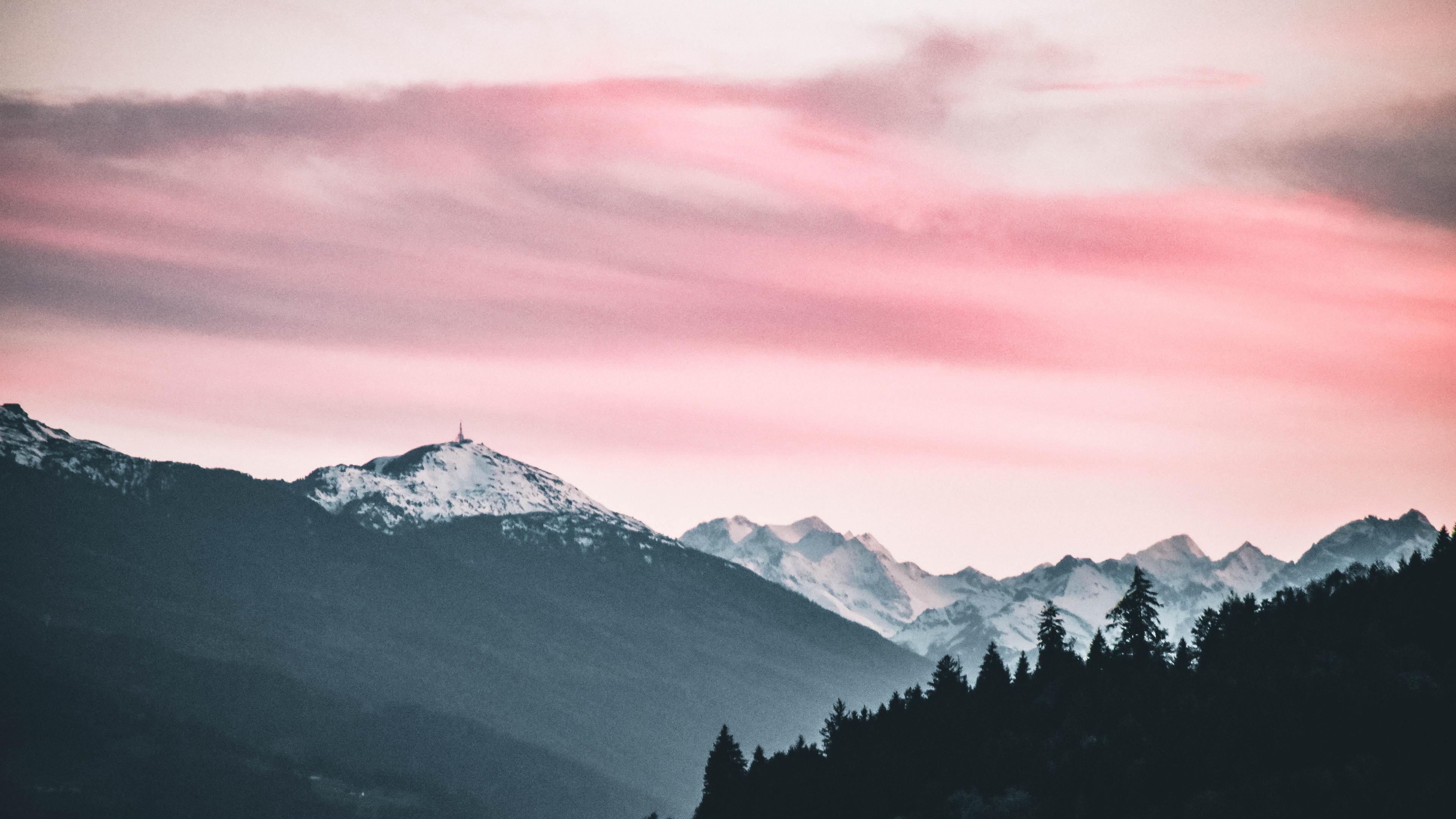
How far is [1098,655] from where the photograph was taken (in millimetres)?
160125

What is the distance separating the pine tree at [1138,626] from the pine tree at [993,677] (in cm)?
1238

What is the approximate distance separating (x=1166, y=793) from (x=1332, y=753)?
14406 mm

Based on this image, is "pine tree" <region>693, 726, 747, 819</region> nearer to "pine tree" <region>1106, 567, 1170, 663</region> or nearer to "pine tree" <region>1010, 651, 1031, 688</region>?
"pine tree" <region>1010, 651, 1031, 688</region>

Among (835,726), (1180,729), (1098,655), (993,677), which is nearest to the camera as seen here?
(1180,729)

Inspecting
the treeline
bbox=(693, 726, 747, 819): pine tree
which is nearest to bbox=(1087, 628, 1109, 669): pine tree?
the treeline

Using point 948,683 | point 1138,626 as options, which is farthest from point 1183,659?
point 948,683

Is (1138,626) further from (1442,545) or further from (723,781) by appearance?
(723,781)

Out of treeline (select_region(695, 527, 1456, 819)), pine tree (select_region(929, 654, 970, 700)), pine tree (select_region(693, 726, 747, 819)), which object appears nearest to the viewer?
treeline (select_region(695, 527, 1456, 819))

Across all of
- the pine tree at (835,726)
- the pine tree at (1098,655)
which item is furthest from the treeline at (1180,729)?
the pine tree at (835,726)

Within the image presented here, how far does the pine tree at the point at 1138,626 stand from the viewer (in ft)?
518

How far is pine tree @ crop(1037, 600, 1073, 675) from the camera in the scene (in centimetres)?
16425

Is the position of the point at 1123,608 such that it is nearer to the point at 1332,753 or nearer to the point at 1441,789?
the point at 1332,753

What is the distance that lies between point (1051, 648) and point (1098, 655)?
27.4ft

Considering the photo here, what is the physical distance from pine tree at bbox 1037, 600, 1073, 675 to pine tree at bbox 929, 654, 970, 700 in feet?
29.1
